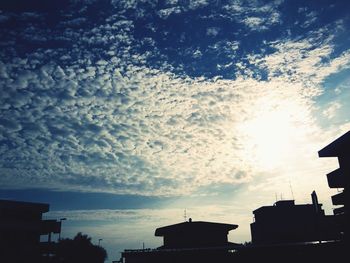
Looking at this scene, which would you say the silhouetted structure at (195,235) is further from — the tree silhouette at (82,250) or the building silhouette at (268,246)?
the tree silhouette at (82,250)

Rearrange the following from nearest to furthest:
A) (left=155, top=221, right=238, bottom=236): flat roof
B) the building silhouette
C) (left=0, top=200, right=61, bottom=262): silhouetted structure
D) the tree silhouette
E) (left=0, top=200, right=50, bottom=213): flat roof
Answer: the building silhouette < (left=0, top=200, right=61, bottom=262): silhouetted structure < (left=0, top=200, right=50, bottom=213): flat roof < (left=155, top=221, right=238, bottom=236): flat roof < the tree silhouette

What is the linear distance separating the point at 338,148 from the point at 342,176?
5.45ft

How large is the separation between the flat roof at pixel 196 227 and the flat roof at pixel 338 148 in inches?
796

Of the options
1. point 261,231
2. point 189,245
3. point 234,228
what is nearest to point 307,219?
point 261,231

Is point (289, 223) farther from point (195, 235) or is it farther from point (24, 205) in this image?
point (24, 205)

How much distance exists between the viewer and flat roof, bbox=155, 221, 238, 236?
35000mm

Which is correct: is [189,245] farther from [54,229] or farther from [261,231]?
[261,231]

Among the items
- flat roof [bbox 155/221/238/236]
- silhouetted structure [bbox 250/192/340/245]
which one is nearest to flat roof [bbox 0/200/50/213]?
flat roof [bbox 155/221/238/236]

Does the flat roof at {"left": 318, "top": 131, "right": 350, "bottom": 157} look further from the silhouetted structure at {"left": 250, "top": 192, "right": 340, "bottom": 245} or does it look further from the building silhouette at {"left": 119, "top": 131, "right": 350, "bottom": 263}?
the silhouetted structure at {"left": 250, "top": 192, "right": 340, "bottom": 245}

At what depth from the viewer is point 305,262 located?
14125mm

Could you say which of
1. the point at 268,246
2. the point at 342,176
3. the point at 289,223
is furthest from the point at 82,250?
the point at 342,176

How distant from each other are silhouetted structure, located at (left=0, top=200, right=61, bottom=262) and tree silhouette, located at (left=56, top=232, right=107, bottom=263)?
1159 inches

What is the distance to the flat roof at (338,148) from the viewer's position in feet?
53.1

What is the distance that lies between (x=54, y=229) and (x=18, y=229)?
2949 mm
